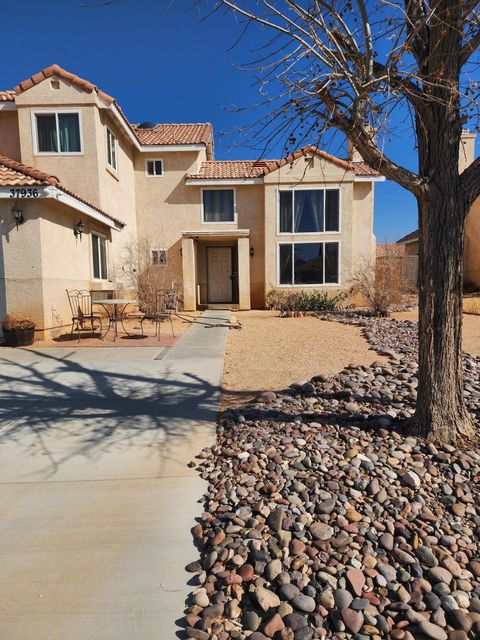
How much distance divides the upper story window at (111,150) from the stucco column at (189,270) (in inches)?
158

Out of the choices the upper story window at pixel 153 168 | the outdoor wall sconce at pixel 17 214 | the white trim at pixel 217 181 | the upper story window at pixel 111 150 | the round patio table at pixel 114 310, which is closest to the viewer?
the outdoor wall sconce at pixel 17 214

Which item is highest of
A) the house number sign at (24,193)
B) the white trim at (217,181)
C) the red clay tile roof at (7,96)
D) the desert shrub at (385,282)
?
the red clay tile roof at (7,96)

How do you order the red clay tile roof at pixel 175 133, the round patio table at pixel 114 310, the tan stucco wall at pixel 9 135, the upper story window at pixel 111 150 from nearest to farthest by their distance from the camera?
the round patio table at pixel 114 310, the tan stucco wall at pixel 9 135, the upper story window at pixel 111 150, the red clay tile roof at pixel 175 133

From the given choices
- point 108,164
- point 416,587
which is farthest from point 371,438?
point 108,164

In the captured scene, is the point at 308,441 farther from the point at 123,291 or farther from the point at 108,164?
the point at 108,164

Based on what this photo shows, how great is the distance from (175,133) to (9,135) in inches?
295

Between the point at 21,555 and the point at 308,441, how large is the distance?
230 centimetres

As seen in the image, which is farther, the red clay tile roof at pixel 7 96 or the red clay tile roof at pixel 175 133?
the red clay tile roof at pixel 175 133

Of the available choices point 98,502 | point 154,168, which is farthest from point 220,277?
point 98,502

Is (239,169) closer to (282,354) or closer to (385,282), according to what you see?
(385,282)

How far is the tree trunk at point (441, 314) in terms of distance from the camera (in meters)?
3.11

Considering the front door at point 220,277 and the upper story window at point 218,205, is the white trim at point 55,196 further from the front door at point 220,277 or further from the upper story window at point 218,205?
the front door at point 220,277

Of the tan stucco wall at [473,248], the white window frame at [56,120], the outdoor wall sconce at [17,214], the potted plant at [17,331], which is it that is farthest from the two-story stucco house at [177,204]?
the tan stucco wall at [473,248]

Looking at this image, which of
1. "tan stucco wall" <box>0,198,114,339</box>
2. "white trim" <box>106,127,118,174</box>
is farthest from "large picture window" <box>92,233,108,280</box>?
"white trim" <box>106,127,118,174</box>
